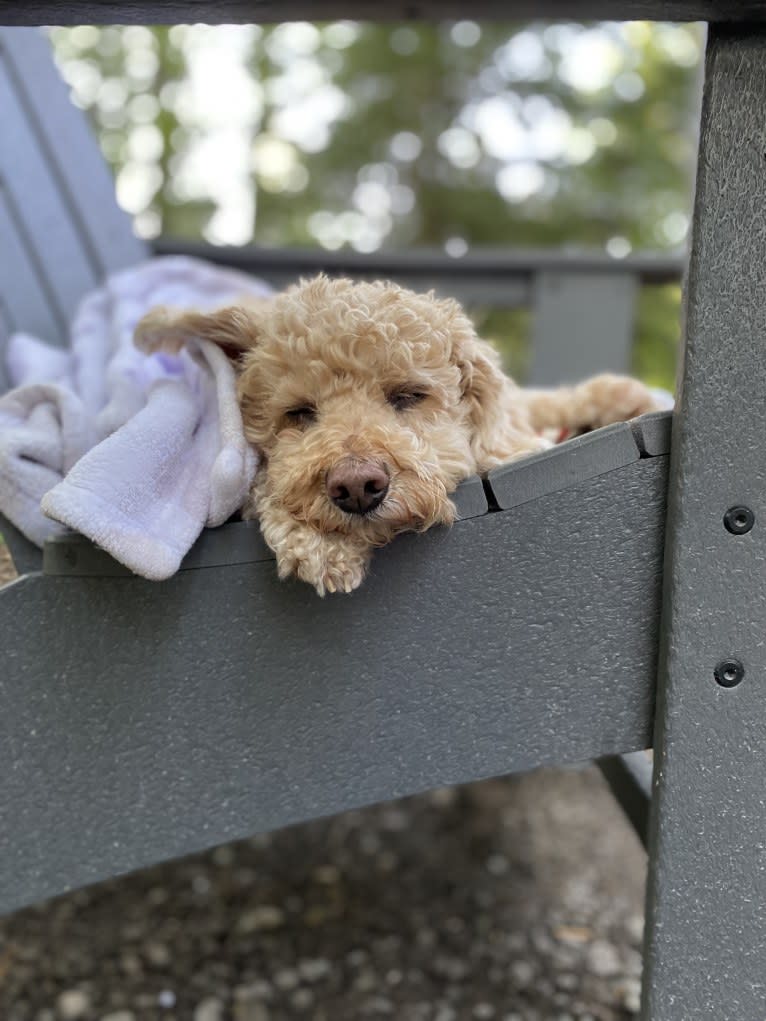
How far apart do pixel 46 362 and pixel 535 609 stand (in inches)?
50.8

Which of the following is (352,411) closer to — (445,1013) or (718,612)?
(718,612)

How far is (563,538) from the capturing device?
3.85 feet

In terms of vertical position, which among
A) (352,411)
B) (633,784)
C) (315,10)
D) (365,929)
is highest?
(315,10)

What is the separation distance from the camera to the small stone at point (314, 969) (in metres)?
2.00

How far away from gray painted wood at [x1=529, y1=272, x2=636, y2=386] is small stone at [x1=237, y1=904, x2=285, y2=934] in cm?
213

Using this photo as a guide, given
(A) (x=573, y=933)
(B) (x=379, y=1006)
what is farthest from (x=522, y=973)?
(B) (x=379, y=1006)

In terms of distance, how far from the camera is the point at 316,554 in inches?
43.5

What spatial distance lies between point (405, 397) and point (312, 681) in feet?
1.46

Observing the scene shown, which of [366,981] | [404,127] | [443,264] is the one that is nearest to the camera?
[366,981]

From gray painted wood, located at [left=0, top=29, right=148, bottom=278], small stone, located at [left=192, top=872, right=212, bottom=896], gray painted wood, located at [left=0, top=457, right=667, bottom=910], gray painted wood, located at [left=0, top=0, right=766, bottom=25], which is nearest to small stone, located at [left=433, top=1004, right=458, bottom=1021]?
small stone, located at [left=192, top=872, right=212, bottom=896]

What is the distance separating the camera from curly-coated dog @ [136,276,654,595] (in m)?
1.13

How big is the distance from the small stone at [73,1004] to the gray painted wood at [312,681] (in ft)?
2.80

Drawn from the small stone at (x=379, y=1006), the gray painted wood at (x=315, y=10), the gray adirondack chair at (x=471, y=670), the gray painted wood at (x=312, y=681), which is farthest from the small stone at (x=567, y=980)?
the gray painted wood at (x=315, y=10)

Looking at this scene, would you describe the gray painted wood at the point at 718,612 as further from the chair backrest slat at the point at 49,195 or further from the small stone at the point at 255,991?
the chair backrest slat at the point at 49,195
